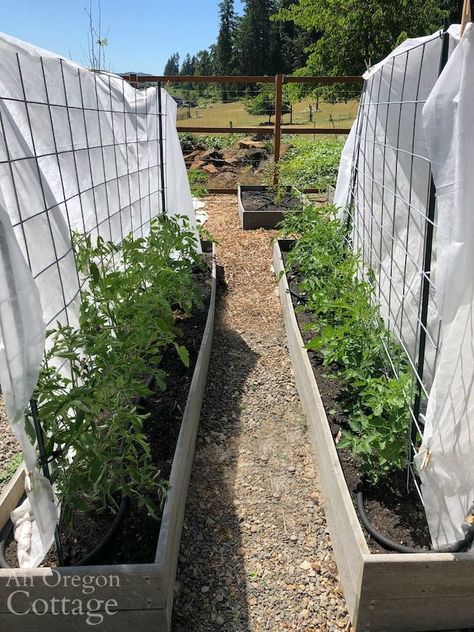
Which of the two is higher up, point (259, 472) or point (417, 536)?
point (417, 536)

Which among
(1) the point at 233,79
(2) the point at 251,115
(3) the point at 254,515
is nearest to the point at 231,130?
(1) the point at 233,79

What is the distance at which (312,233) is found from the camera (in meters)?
4.09

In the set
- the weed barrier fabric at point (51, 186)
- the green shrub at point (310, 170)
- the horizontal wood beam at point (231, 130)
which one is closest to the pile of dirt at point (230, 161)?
the horizontal wood beam at point (231, 130)

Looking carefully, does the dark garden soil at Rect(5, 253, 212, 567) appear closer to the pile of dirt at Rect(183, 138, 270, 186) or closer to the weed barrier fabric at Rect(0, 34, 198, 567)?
the weed barrier fabric at Rect(0, 34, 198, 567)

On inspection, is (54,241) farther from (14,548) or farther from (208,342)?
(208,342)

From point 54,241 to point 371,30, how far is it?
17033 millimetres

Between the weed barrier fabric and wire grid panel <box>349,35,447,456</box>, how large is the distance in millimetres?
1396

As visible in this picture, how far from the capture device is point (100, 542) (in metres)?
1.84

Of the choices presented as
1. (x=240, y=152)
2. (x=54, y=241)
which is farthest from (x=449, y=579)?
(x=240, y=152)

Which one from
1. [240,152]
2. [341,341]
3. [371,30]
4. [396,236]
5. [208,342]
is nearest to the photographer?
[341,341]

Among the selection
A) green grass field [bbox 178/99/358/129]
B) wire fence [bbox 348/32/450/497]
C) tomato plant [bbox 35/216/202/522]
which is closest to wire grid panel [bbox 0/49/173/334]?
tomato plant [bbox 35/216/202/522]

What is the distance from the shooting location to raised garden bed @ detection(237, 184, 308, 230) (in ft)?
22.7

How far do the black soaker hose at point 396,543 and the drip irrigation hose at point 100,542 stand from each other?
96 cm

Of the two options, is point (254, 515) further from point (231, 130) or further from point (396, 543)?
point (231, 130)
